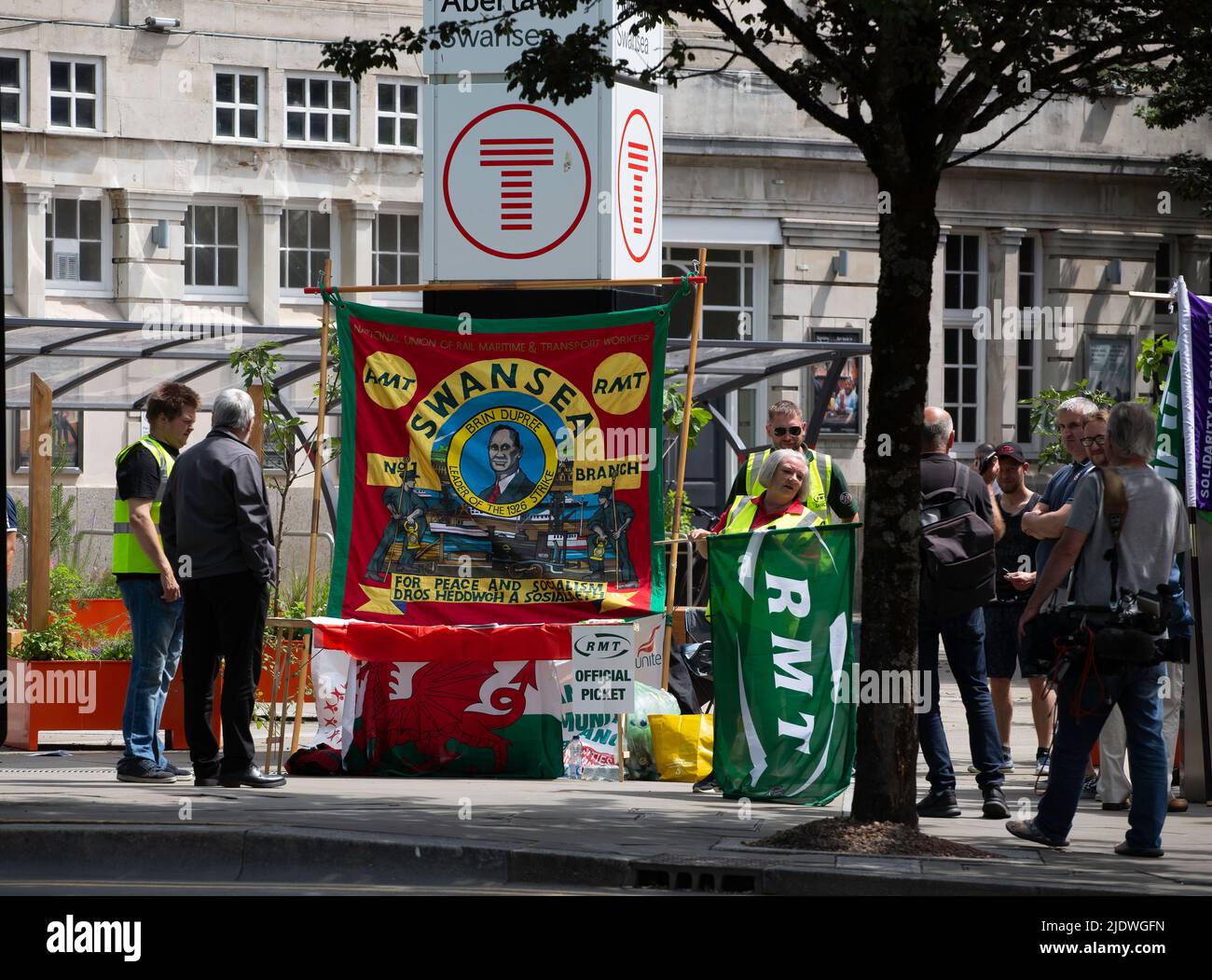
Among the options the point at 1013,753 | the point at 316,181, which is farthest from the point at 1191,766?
the point at 316,181

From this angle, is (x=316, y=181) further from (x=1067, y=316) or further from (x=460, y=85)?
(x=460, y=85)

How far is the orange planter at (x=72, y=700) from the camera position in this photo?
38.9ft

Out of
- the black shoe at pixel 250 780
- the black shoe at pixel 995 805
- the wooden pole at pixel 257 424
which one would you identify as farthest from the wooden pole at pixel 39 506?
the black shoe at pixel 995 805

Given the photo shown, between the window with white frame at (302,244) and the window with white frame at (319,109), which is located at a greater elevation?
the window with white frame at (319,109)

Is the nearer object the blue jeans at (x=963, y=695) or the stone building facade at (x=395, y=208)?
the blue jeans at (x=963, y=695)

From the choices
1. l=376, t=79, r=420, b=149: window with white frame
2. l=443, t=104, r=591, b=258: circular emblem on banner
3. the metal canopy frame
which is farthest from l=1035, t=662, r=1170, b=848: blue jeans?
l=376, t=79, r=420, b=149: window with white frame

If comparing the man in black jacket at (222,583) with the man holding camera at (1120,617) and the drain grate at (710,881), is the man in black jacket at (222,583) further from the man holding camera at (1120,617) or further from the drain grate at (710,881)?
the man holding camera at (1120,617)

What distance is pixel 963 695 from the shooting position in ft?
32.1

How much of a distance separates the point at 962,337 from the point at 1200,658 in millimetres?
19557

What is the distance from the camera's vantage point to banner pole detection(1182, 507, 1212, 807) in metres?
10.0

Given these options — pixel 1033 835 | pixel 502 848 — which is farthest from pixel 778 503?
pixel 502 848

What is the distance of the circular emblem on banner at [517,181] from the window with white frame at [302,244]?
1601 centimetres

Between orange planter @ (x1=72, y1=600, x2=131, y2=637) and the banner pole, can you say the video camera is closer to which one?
the banner pole
